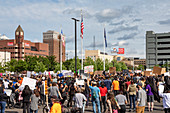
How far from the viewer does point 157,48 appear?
470 feet

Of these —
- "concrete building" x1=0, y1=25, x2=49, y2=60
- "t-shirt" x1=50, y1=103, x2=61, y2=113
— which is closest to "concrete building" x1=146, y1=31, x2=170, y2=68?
"concrete building" x1=0, y1=25, x2=49, y2=60

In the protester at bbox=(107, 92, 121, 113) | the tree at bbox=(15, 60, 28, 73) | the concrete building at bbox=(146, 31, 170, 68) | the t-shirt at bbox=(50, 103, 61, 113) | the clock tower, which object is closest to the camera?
the t-shirt at bbox=(50, 103, 61, 113)

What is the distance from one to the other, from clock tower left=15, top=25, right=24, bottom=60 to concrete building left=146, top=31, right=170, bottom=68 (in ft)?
250

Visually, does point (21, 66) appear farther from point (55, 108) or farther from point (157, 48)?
point (157, 48)

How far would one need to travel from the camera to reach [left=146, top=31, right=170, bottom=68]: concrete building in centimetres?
14000

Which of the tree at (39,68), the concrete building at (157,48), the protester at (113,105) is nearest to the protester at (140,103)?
the protester at (113,105)

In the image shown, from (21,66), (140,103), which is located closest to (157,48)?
(21,66)

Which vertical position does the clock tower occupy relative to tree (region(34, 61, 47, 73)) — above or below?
above

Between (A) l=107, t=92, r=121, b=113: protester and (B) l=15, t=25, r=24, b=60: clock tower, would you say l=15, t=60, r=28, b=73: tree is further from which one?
(A) l=107, t=92, r=121, b=113: protester

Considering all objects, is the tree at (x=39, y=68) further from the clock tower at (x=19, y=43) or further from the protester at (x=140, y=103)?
the protester at (x=140, y=103)

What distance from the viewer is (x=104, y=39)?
4781 centimetres

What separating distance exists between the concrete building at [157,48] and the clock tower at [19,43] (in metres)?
76.3

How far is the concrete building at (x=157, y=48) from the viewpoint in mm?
140000

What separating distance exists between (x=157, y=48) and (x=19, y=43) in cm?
8244
